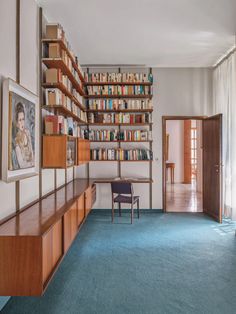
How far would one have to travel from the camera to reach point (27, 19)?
113 inches

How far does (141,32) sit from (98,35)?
74 cm

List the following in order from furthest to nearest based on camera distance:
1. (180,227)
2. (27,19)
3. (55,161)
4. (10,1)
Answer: (180,227)
(55,161)
(27,19)
(10,1)

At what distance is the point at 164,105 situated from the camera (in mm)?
5809

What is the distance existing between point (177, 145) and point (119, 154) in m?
5.73

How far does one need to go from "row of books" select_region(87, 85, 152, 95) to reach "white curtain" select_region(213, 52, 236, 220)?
5.07 feet

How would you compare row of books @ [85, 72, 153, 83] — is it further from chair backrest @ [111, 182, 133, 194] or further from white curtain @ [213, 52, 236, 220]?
chair backrest @ [111, 182, 133, 194]

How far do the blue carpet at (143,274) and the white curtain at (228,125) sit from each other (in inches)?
30.4

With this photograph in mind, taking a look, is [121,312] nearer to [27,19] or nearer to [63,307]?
[63,307]

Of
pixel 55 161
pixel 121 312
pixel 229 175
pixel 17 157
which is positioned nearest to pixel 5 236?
pixel 17 157

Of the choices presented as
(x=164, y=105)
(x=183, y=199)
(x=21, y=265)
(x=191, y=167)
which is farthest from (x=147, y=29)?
(x=191, y=167)

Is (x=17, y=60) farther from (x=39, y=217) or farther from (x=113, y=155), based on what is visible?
(x=113, y=155)

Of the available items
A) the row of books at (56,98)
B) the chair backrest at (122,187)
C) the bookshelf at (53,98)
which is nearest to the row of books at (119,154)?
the chair backrest at (122,187)

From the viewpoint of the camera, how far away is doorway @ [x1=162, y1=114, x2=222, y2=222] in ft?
16.9

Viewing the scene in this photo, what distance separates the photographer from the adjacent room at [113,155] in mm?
2289
